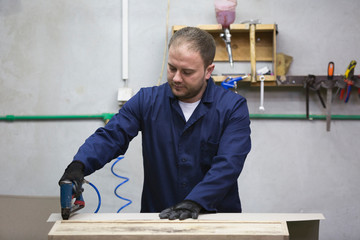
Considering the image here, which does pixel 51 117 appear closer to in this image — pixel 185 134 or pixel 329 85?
pixel 185 134

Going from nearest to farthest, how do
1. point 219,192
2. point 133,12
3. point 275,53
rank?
point 219,192 → point 275,53 → point 133,12

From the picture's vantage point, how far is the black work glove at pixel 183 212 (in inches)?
56.9

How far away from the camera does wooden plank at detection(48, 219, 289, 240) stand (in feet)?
4.30

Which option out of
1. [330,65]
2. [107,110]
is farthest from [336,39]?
[107,110]

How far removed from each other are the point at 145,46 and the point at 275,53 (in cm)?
84

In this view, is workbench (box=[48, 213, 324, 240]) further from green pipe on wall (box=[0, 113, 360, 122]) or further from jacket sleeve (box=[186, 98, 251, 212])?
green pipe on wall (box=[0, 113, 360, 122])

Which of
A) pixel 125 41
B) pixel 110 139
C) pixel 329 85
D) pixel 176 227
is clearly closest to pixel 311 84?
pixel 329 85

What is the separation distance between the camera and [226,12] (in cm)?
281

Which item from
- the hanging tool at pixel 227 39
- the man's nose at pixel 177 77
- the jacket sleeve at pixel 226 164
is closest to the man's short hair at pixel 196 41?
the man's nose at pixel 177 77

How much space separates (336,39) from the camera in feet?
9.64

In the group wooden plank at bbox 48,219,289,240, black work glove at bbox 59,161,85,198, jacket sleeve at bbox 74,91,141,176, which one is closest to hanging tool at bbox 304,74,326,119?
jacket sleeve at bbox 74,91,141,176

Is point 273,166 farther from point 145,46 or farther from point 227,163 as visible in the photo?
point 227,163

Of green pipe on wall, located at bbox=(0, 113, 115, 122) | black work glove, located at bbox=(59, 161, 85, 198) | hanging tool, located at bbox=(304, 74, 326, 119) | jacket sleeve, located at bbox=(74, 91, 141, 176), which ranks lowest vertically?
green pipe on wall, located at bbox=(0, 113, 115, 122)

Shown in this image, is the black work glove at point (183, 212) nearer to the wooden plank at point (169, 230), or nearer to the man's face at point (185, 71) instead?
the wooden plank at point (169, 230)
